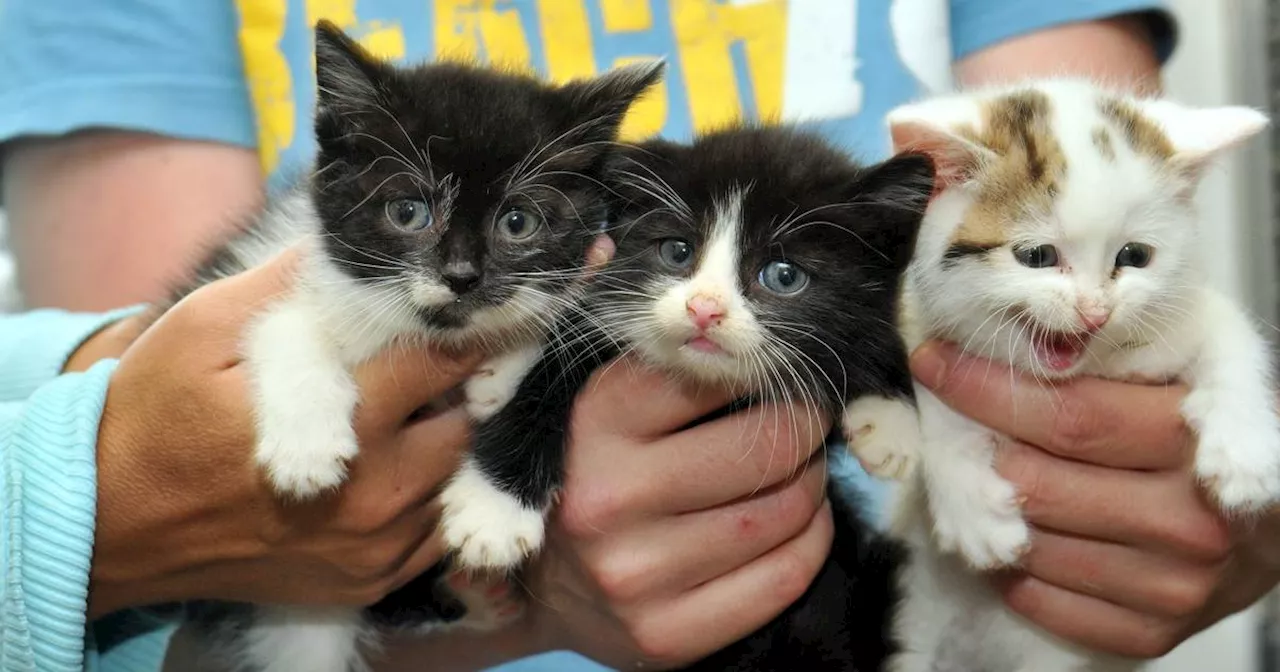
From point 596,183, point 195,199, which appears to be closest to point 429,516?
point 596,183

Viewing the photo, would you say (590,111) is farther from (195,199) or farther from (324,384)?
(195,199)

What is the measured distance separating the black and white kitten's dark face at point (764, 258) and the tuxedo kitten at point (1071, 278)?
0.27ft

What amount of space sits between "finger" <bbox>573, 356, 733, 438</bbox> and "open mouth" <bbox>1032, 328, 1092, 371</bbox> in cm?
36

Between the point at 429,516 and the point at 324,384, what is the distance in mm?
232

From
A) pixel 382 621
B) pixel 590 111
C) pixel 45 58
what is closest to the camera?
pixel 590 111

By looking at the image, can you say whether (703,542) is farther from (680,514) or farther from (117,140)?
(117,140)

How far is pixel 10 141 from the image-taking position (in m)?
1.59

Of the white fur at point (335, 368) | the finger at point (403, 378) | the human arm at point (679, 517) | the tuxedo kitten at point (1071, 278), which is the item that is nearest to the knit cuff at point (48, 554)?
the white fur at point (335, 368)

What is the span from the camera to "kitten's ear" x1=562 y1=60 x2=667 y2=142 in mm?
1121

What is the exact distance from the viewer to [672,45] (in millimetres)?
1578

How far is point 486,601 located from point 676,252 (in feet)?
1.74

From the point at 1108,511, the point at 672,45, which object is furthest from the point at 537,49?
the point at 1108,511

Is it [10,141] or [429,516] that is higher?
[10,141]

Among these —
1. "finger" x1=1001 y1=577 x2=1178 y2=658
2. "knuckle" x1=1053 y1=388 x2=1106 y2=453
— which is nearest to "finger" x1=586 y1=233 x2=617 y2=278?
"knuckle" x1=1053 y1=388 x2=1106 y2=453
